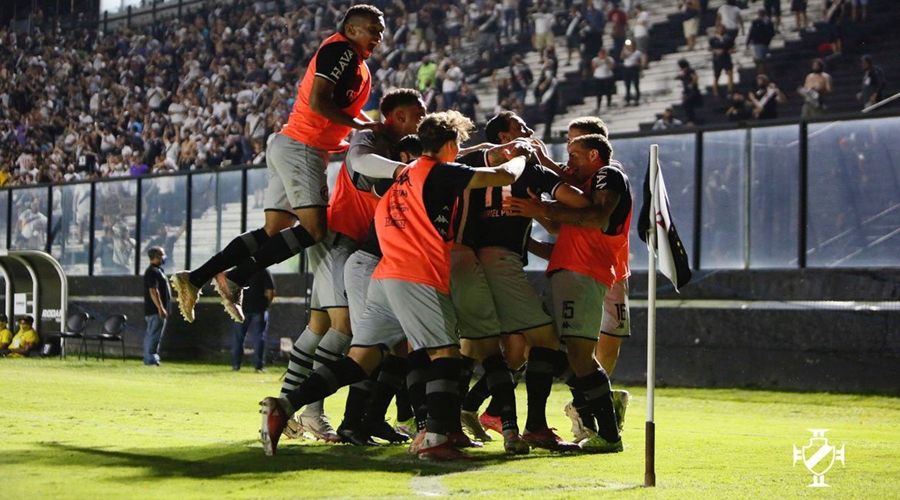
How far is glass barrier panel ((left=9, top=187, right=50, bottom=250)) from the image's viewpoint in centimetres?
2703

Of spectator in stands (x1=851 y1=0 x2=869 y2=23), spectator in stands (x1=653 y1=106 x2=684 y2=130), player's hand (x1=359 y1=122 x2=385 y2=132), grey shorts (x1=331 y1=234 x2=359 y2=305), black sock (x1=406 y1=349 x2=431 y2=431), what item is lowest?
black sock (x1=406 y1=349 x2=431 y2=431)

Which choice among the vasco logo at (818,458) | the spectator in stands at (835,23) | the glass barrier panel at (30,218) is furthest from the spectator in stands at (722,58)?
the vasco logo at (818,458)

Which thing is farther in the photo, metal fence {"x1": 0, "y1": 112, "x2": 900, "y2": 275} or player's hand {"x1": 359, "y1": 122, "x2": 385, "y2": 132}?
metal fence {"x1": 0, "y1": 112, "x2": 900, "y2": 275}

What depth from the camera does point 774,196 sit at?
1689cm

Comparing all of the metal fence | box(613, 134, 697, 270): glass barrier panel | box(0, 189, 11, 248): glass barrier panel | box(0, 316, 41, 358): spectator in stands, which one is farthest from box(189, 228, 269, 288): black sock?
box(0, 189, 11, 248): glass barrier panel

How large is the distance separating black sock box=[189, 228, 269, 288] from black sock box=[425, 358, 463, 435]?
210cm

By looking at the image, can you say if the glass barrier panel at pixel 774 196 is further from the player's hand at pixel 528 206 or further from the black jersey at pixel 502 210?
the player's hand at pixel 528 206

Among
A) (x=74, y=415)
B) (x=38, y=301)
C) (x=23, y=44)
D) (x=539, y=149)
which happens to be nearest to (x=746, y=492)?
(x=539, y=149)

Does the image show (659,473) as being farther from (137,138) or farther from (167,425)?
(137,138)

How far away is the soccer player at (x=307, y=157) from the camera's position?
8.09m

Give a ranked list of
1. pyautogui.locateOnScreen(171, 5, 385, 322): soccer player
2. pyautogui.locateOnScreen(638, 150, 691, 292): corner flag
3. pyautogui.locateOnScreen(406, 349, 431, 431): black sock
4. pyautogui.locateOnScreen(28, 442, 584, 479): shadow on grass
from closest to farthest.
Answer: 1. pyautogui.locateOnScreen(638, 150, 691, 292): corner flag
2. pyautogui.locateOnScreen(28, 442, 584, 479): shadow on grass
3. pyautogui.locateOnScreen(406, 349, 431, 431): black sock
4. pyautogui.locateOnScreen(171, 5, 385, 322): soccer player

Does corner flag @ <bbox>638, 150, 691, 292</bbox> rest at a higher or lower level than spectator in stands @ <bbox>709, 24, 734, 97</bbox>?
lower

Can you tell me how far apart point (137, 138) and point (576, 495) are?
29.7 metres

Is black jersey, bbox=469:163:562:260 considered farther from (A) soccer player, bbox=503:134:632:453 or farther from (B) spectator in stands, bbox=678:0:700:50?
(B) spectator in stands, bbox=678:0:700:50
